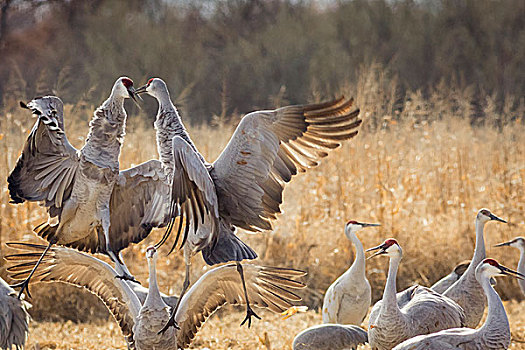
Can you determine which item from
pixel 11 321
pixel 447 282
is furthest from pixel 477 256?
pixel 11 321

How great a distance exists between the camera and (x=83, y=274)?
4.74 meters

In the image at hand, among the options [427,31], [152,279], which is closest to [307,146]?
[152,279]

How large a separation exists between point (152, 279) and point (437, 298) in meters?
1.75

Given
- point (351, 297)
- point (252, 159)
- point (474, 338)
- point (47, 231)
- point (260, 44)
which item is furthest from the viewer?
point (260, 44)

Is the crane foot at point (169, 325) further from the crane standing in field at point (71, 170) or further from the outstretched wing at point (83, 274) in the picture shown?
the crane standing in field at point (71, 170)

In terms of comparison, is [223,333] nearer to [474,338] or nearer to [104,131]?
[104,131]

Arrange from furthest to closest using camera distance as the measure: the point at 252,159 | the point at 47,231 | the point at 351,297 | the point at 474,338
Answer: the point at 351,297 < the point at 47,231 < the point at 252,159 < the point at 474,338

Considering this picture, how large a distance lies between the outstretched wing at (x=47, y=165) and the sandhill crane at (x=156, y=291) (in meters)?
0.32

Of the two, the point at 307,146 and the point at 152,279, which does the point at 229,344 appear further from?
the point at 307,146

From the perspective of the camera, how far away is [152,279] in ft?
14.5

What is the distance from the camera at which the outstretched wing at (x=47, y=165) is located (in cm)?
432

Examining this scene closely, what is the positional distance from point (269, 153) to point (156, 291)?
1.06m

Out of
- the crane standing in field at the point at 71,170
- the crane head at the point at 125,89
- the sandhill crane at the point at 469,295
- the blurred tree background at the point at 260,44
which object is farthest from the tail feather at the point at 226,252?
the blurred tree background at the point at 260,44

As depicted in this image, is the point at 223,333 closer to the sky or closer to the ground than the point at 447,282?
closer to the ground
